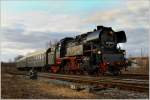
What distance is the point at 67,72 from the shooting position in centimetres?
3048

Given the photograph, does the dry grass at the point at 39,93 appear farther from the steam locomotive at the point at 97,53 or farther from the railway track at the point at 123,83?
the steam locomotive at the point at 97,53

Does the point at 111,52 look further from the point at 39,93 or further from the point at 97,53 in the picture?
the point at 39,93

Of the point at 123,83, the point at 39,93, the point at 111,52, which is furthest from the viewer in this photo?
the point at 111,52

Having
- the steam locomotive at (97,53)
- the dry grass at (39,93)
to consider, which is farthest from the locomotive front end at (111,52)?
the dry grass at (39,93)

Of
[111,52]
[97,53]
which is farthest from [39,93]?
[111,52]

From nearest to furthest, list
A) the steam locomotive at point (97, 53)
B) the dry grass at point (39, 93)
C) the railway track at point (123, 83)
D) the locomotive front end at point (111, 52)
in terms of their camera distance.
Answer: the dry grass at point (39, 93) < the railway track at point (123, 83) < the locomotive front end at point (111, 52) < the steam locomotive at point (97, 53)

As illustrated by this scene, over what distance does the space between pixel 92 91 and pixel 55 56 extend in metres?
20.3

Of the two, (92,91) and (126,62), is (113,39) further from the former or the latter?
(92,91)

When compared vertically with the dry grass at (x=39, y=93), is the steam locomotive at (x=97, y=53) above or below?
above

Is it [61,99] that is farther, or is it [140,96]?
[140,96]

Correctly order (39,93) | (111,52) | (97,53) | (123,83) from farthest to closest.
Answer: (111,52) → (97,53) → (123,83) → (39,93)

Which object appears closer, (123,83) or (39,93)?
(39,93)

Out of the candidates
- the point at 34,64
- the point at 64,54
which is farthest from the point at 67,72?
the point at 34,64

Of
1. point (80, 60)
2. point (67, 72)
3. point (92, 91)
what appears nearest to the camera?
point (92, 91)
